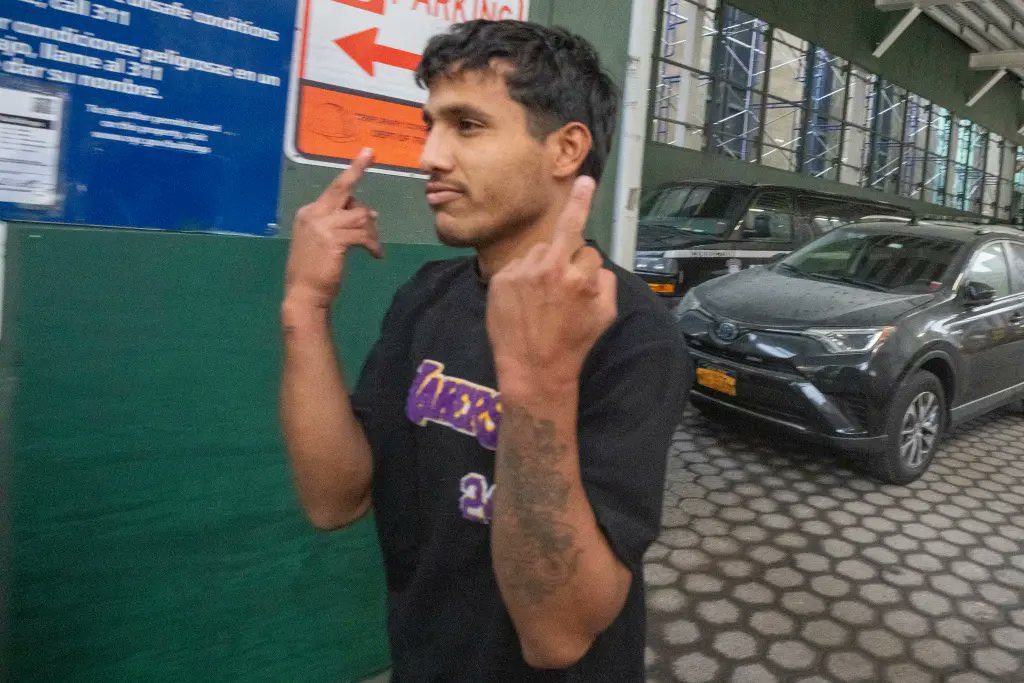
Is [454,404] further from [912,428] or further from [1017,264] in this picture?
[1017,264]

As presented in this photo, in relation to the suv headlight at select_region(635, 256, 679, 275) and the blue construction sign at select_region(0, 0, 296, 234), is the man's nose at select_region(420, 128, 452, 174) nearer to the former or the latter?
the blue construction sign at select_region(0, 0, 296, 234)

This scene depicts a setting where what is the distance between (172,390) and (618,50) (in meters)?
1.59

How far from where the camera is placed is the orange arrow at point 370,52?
73.5 inches

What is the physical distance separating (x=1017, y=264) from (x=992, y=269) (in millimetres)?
487

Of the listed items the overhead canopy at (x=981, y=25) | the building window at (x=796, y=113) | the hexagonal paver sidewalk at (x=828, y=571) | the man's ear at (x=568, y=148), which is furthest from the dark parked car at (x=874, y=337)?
the overhead canopy at (x=981, y=25)

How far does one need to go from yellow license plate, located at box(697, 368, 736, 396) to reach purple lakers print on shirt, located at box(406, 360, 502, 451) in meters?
3.92

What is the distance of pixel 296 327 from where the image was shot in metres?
1.21

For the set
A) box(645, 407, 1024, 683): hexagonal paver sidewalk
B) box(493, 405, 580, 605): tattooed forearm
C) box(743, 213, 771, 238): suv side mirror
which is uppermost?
box(743, 213, 771, 238): suv side mirror

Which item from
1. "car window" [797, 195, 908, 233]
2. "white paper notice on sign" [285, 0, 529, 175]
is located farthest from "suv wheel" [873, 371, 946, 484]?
"car window" [797, 195, 908, 233]

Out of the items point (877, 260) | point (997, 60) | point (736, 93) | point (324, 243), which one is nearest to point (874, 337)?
point (877, 260)

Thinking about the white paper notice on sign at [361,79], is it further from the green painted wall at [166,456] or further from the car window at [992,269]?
the car window at [992,269]

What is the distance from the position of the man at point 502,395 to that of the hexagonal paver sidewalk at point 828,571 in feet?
5.81

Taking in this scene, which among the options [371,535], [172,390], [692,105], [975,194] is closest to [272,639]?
[371,535]

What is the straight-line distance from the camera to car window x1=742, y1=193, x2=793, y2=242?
752cm
